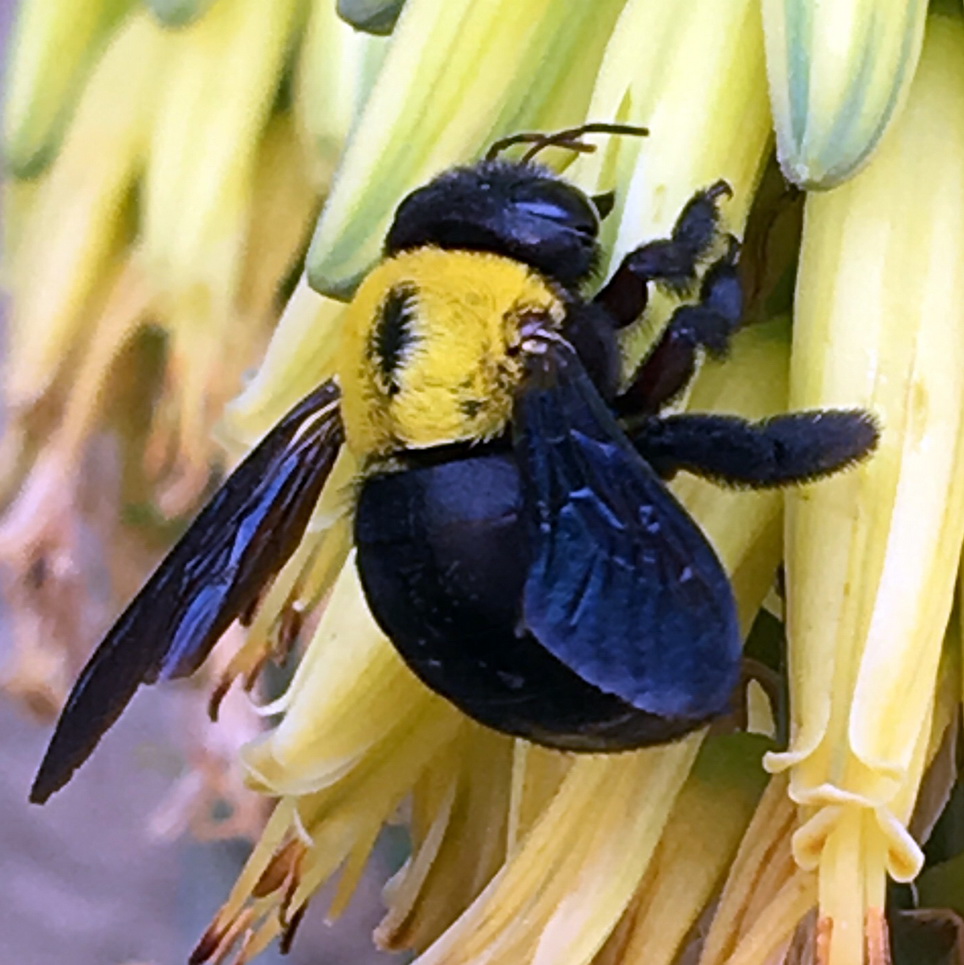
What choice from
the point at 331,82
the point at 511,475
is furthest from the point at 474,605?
the point at 331,82

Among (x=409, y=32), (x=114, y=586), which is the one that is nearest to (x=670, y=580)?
(x=409, y=32)

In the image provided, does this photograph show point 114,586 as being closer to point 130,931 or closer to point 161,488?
point 161,488

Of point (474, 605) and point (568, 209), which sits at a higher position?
point (568, 209)

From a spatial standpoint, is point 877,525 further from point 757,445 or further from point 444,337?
point 444,337

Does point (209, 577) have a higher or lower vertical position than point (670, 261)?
lower

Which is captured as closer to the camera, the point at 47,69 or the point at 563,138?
the point at 563,138

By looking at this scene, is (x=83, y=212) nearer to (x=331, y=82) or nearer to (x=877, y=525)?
(x=331, y=82)
